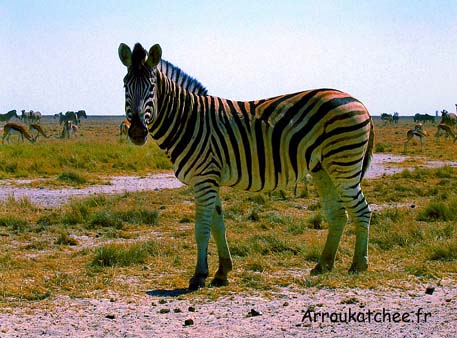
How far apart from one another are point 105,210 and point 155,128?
5.69 metres

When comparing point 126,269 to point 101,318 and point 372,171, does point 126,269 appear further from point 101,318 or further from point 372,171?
point 372,171

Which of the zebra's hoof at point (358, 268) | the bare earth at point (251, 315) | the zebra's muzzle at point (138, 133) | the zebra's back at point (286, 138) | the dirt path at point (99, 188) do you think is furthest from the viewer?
the dirt path at point (99, 188)

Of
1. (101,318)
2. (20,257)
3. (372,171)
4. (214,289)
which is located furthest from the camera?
(372,171)

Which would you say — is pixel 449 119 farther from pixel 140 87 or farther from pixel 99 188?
pixel 140 87

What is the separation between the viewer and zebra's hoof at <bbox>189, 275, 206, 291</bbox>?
765 centimetres

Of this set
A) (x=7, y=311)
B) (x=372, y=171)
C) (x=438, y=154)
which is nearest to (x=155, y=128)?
(x=7, y=311)

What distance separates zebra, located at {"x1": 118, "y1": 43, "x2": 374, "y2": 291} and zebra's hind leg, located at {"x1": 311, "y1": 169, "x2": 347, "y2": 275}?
0.01 meters

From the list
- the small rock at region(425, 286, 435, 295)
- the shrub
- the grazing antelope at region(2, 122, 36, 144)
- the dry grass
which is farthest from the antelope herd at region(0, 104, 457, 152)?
the shrub

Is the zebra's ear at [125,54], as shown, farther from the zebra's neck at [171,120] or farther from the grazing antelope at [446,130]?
the grazing antelope at [446,130]

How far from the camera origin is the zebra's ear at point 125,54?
7.64 m

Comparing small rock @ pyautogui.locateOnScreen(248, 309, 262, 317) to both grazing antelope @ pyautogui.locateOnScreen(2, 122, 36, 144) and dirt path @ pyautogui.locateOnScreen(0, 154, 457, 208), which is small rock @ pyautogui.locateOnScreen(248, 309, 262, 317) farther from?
grazing antelope @ pyautogui.locateOnScreen(2, 122, 36, 144)

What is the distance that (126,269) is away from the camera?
872cm

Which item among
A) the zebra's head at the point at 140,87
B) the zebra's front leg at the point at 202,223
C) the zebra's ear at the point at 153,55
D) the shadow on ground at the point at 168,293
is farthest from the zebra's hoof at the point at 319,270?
the zebra's ear at the point at 153,55

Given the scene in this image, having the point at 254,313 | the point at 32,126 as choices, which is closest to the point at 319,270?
the point at 254,313
